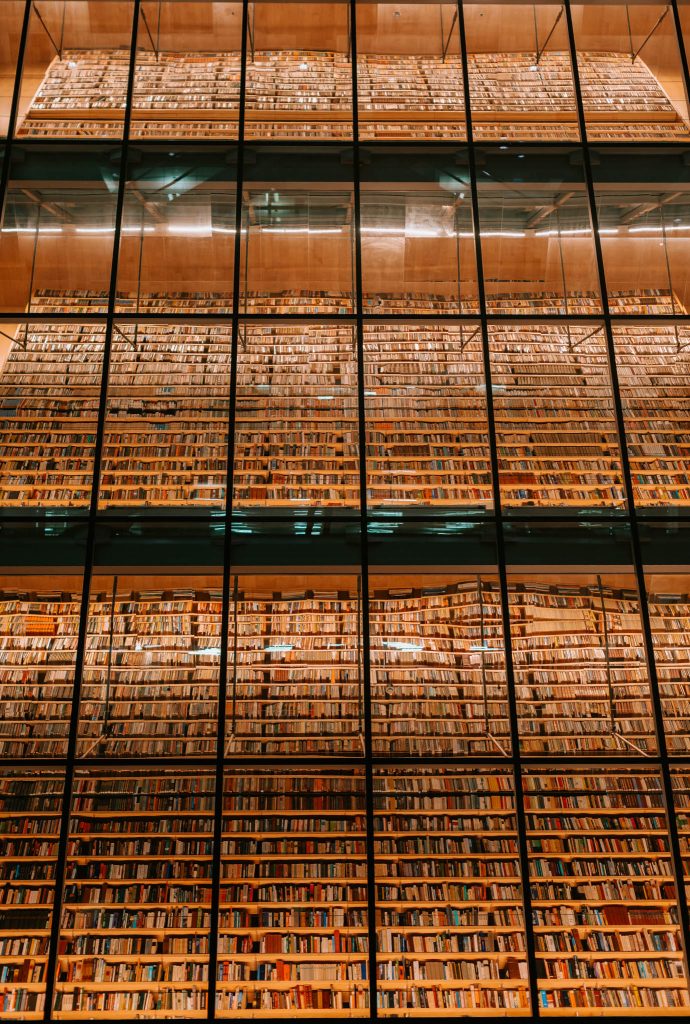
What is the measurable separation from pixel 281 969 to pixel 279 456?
2736 mm

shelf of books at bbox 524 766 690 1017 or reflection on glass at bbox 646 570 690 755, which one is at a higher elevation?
reflection on glass at bbox 646 570 690 755

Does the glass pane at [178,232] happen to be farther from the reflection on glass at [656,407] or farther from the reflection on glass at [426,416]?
the reflection on glass at [656,407]

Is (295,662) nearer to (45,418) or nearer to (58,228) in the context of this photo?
(45,418)

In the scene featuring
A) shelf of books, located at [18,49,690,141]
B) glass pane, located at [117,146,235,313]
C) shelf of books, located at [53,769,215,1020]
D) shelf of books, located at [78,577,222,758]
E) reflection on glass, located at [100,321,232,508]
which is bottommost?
shelf of books, located at [53,769,215,1020]

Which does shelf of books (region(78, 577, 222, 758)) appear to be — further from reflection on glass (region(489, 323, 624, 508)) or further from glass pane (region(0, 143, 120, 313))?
reflection on glass (region(489, 323, 624, 508))

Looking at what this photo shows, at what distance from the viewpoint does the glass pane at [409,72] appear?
4.79 meters

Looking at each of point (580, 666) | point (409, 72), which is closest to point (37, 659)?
point (580, 666)

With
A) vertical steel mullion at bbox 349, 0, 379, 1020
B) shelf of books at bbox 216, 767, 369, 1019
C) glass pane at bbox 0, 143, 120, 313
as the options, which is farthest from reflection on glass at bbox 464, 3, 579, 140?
shelf of books at bbox 216, 767, 369, 1019

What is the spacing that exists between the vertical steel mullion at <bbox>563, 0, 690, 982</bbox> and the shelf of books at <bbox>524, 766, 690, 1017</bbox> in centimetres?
13

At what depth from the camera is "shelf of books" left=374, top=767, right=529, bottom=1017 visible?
12.1 feet

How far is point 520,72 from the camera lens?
4.98m

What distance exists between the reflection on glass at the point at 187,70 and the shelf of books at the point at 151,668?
2994mm

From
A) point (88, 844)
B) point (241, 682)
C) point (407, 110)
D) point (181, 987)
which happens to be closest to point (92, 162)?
point (407, 110)

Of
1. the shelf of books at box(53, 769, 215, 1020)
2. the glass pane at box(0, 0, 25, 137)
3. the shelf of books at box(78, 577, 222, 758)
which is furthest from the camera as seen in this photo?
the glass pane at box(0, 0, 25, 137)
